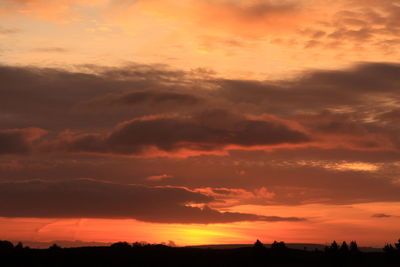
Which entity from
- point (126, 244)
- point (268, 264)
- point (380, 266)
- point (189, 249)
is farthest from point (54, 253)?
point (380, 266)

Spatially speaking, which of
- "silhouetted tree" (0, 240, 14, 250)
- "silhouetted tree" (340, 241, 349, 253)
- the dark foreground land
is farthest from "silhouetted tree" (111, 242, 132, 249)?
"silhouetted tree" (340, 241, 349, 253)

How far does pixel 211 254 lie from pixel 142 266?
2241 centimetres

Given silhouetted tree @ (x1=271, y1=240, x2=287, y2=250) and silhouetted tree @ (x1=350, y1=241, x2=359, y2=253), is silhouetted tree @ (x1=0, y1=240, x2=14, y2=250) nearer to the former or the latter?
silhouetted tree @ (x1=271, y1=240, x2=287, y2=250)

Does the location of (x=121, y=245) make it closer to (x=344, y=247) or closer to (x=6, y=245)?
(x=6, y=245)

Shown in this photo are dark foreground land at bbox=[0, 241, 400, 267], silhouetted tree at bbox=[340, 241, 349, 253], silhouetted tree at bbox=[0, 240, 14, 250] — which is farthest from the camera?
silhouetted tree at bbox=[0, 240, 14, 250]

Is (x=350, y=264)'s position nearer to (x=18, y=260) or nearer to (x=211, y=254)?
(x=211, y=254)

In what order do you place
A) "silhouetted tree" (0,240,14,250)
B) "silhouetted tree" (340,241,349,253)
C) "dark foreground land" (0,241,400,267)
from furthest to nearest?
"silhouetted tree" (0,240,14,250) → "silhouetted tree" (340,241,349,253) → "dark foreground land" (0,241,400,267)

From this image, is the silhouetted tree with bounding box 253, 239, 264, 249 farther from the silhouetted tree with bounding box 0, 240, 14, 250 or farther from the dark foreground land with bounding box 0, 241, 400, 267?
the silhouetted tree with bounding box 0, 240, 14, 250

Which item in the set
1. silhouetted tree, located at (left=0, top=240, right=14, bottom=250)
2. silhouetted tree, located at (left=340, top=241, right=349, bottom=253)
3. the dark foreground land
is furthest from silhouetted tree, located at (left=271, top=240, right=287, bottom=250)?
silhouetted tree, located at (left=0, top=240, right=14, bottom=250)

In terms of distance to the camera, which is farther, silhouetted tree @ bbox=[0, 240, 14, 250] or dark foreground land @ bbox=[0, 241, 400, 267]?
silhouetted tree @ bbox=[0, 240, 14, 250]

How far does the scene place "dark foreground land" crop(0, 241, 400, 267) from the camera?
148875 millimetres

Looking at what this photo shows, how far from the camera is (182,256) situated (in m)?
159

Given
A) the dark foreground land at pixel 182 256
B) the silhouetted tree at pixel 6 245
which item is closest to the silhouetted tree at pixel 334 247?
the dark foreground land at pixel 182 256

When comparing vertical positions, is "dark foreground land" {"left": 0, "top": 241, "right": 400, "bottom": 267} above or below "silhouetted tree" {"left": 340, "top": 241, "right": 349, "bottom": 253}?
below
